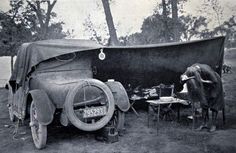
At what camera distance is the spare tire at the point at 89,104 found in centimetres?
599

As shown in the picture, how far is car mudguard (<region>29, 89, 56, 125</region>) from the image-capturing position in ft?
19.5

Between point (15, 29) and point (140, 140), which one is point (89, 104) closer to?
point (140, 140)

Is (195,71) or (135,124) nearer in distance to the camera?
(195,71)

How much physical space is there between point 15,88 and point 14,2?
29.7ft

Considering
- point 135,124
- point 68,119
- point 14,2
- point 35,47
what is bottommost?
point 135,124

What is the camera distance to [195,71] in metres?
7.02

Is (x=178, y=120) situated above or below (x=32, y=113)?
below

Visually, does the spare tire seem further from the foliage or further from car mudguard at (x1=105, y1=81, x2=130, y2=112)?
the foliage

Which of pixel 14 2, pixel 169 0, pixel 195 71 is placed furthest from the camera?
pixel 169 0

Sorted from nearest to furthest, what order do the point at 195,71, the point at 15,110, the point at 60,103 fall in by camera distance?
1. the point at 60,103
2. the point at 195,71
3. the point at 15,110

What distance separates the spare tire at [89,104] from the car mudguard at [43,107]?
14.5 inches

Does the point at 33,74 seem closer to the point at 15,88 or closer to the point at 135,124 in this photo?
the point at 15,88

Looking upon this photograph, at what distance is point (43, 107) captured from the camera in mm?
6035

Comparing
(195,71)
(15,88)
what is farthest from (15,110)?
(195,71)
